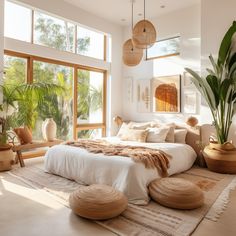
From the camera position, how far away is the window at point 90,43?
567 cm

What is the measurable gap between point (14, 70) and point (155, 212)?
3.90m

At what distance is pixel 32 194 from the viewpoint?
2984 millimetres

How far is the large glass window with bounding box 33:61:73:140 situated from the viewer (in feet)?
16.2

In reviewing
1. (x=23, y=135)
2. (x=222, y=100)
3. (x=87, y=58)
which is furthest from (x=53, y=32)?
(x=222, y=100)

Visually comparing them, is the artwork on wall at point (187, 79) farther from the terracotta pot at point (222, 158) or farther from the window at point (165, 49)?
the terracotta pot at point (222, 158)

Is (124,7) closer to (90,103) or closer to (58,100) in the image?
(90,103)

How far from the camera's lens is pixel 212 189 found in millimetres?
3201

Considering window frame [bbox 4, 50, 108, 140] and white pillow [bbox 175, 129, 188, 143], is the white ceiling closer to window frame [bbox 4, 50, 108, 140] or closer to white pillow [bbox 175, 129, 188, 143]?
window frame [bbox 4, 50, 108, 140]

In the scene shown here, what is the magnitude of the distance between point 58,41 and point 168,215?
176 inches

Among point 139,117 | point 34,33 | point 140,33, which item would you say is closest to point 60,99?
point 34,33

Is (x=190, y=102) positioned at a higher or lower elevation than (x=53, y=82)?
lower

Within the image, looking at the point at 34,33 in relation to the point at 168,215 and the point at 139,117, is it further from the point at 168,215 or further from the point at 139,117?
the point at 168,215

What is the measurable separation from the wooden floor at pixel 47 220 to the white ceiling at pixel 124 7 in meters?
4.26

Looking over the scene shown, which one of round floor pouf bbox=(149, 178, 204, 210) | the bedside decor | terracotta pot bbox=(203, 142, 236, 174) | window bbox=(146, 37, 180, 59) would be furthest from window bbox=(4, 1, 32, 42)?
terracotta pot bbox=(203, 142, 236, 174)
